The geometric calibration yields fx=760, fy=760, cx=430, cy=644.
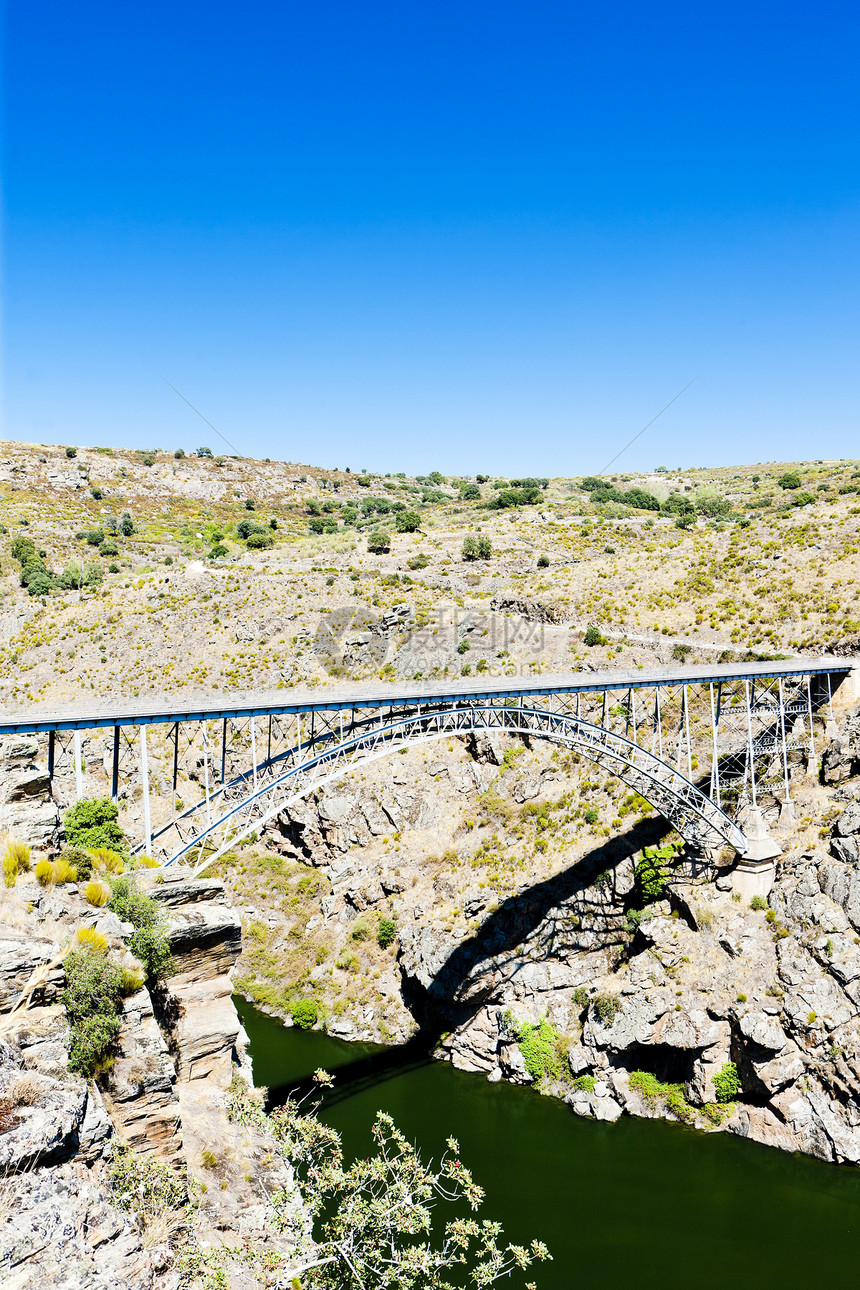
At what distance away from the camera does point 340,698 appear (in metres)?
23.6

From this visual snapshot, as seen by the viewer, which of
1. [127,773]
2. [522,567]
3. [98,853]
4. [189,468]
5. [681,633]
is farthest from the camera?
[189,468]

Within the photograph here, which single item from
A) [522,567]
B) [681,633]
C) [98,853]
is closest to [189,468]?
[522,567]

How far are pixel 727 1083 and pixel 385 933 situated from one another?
14.8 metres

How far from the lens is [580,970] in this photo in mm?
30297

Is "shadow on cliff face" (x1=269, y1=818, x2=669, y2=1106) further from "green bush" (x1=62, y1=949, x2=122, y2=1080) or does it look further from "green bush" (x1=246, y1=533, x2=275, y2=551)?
"green bush" (x1=246, y1=533, x2=275, y2=551)

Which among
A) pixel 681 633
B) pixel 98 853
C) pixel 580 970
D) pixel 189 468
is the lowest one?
pixel 580 970

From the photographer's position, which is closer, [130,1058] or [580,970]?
[130,1058]

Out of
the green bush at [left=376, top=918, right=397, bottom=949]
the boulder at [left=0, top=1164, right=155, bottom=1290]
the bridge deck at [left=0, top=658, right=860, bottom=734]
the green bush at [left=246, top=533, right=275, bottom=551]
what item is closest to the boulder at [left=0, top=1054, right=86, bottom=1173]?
the boulder at [left=0, top=1164, right=155, bottom=1290]

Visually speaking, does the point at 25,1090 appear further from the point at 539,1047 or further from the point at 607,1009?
the point at 539,1047

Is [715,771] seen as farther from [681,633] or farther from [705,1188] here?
[681,633]

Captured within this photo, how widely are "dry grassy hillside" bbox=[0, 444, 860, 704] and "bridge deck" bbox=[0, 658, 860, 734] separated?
11.6 meters

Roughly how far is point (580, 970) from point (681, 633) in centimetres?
2410

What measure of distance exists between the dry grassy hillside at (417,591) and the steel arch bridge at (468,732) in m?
6.36

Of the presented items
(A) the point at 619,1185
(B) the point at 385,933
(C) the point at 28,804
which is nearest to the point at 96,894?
(C) the point at 28,804
